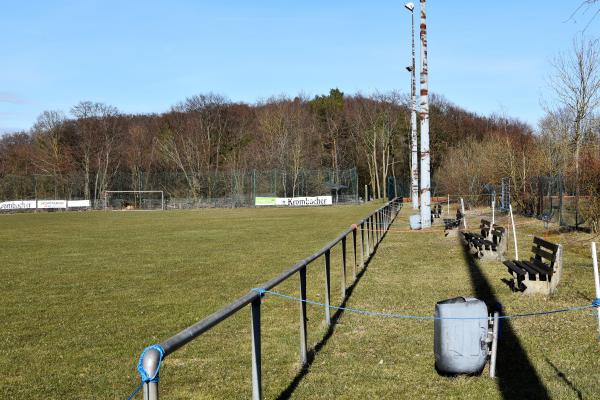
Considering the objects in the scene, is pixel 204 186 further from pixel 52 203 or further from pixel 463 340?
pixel 463 340

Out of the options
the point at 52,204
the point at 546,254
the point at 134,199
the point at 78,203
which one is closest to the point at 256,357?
the point at 546,254

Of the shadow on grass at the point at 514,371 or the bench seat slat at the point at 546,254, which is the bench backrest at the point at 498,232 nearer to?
the bench seat slat at the point at 546,254

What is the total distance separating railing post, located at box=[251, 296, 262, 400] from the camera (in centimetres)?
430

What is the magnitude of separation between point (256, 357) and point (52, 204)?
6111 centimetres

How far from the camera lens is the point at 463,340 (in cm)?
550

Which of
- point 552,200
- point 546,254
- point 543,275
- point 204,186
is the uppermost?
point 204,186

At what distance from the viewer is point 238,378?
224 inches

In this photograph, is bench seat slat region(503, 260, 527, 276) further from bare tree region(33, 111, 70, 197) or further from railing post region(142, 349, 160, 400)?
bare tree region(33, 111, 70, 197)

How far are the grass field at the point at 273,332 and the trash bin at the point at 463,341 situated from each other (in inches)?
5.7

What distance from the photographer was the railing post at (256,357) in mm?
4297

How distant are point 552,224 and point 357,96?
78.3 m

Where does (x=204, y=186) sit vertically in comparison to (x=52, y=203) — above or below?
above

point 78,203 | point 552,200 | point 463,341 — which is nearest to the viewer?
point 463,341

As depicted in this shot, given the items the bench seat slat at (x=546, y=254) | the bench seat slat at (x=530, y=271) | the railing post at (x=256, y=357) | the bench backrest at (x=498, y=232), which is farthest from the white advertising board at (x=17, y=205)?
the railing post at (x=256, y=357)
